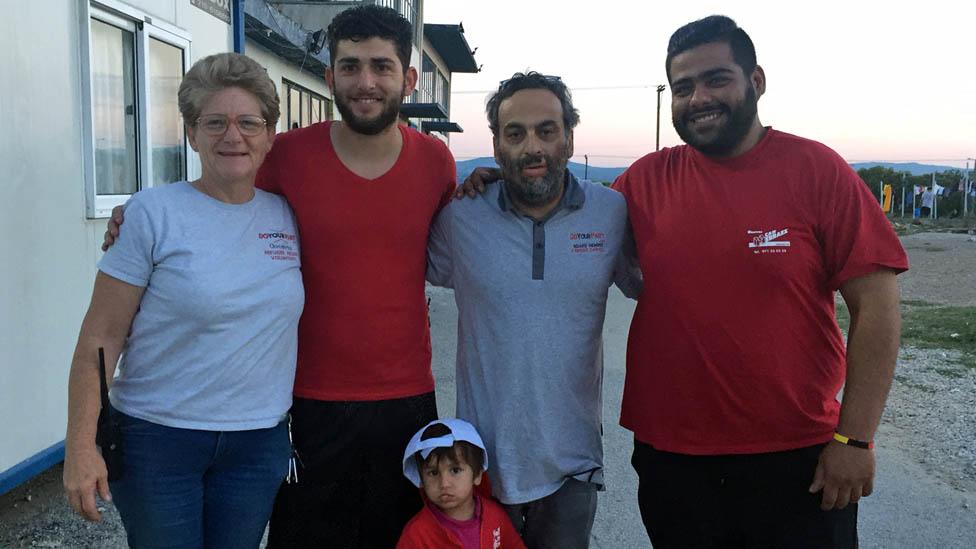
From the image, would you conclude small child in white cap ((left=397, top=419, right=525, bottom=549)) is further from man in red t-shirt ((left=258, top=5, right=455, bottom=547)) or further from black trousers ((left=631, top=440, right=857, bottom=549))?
black trousers ((left=631, top=440, right=857, bottom=549))

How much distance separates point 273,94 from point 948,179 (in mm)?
56929

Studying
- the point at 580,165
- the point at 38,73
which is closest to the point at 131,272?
the point at 38,73

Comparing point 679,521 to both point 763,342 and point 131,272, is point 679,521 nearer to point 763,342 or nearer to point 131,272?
point 763,342

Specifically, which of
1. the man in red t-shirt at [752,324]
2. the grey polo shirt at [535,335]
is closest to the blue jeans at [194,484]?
the grey polo shirt at [535,335]

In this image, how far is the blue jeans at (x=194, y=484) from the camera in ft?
7.30

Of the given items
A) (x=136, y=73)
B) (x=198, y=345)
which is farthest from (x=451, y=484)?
(x=136, y=73)

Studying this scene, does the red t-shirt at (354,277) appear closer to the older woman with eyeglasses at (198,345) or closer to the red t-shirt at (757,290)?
the older woman with eyeglasses at (198,345)

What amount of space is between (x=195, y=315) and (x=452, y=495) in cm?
111

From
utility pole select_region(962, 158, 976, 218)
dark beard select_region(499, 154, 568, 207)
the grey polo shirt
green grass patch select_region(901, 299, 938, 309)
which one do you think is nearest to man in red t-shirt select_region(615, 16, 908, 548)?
the grey polo shirt

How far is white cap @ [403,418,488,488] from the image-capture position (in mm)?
2576

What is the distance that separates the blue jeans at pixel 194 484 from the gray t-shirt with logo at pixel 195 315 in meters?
0.06

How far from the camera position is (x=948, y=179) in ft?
163

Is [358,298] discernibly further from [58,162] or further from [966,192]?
[966,192]

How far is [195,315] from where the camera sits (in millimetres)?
2225
